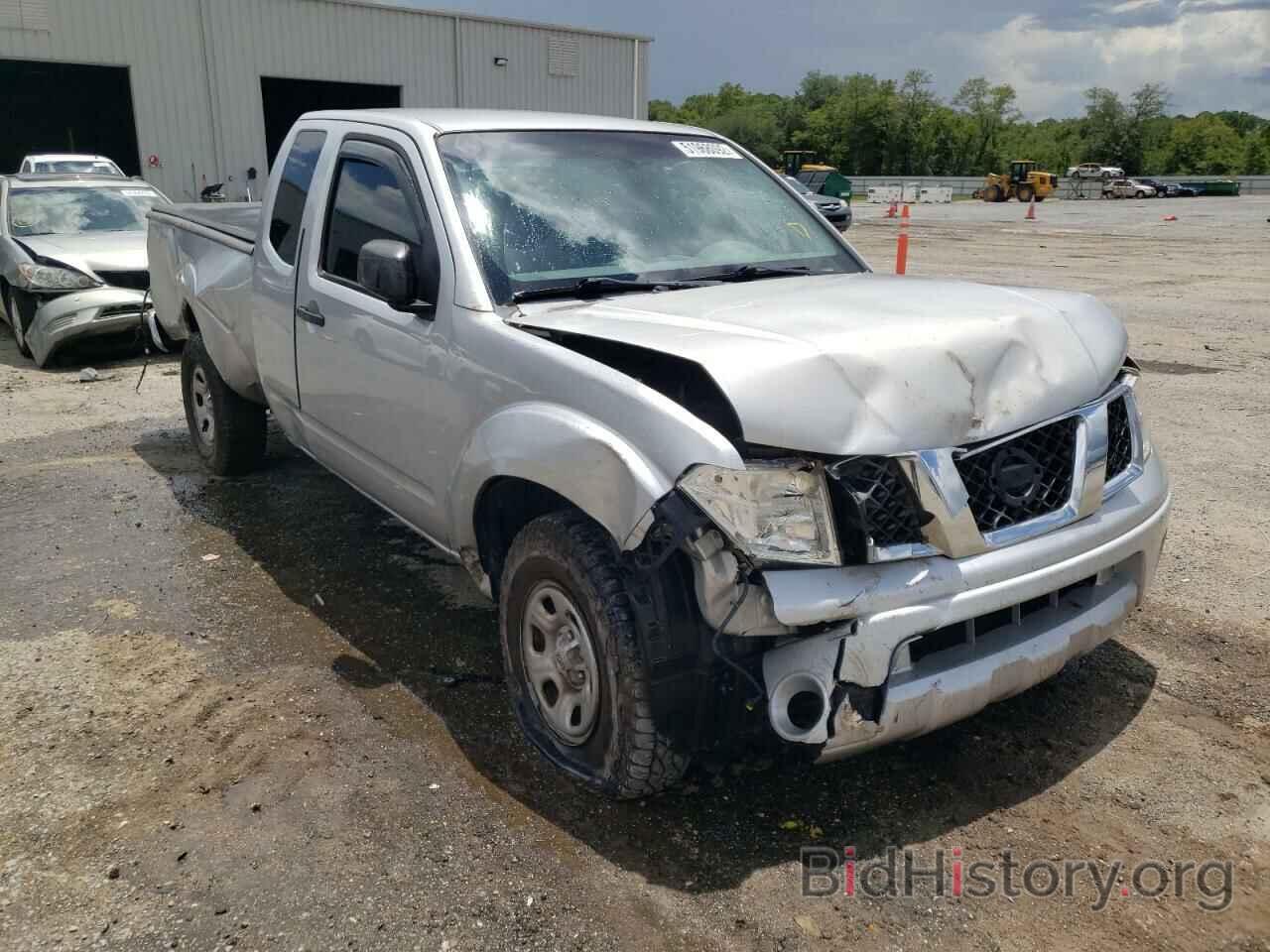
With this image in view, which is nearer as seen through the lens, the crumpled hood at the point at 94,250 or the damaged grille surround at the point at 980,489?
the damaged grille surround at the point at 980,489

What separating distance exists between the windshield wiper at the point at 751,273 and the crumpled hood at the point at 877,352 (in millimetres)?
318

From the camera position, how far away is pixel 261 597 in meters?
4.56

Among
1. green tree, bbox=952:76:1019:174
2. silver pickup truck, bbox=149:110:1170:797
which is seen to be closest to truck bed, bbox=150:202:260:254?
silver pickup truck, bbox=149:110:1170:797

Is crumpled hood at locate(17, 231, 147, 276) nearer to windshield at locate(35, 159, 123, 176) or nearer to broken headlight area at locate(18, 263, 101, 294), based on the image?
broken headlight area at locate(18, 263, 101, 294)

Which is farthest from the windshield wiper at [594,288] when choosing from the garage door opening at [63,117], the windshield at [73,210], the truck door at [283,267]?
the garage door opening at [63,117]

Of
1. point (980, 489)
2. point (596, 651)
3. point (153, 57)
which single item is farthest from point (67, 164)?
point (980, 489)

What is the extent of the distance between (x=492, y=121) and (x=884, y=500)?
90.8 inches

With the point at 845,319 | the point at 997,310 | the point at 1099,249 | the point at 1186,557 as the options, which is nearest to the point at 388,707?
the point at 845,319

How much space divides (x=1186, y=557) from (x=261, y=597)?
415 centimetres

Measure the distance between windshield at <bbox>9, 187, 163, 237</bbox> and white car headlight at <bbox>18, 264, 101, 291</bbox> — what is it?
0.99 metres

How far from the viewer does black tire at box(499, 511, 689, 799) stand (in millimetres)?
2711

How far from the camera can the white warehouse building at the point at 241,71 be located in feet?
72.4

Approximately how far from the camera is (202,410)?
622cm

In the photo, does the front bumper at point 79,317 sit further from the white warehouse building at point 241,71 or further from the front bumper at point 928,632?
the white warehouse building at point 241,71
